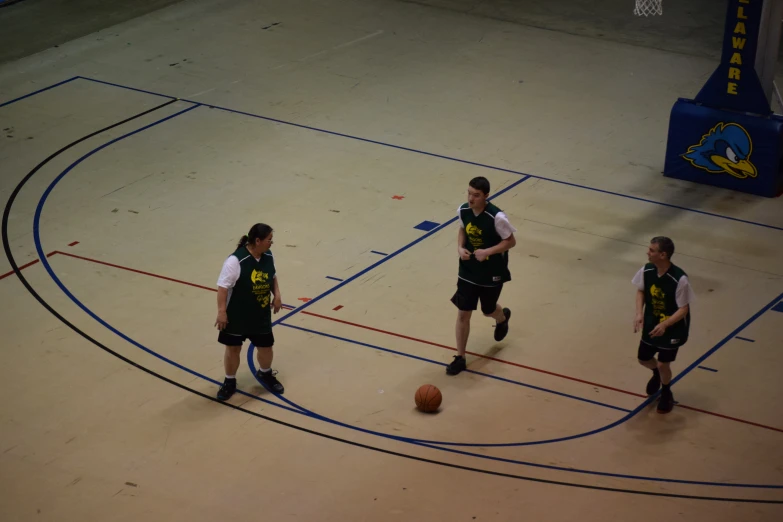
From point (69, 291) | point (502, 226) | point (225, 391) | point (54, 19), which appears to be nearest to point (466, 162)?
point (502, 226)

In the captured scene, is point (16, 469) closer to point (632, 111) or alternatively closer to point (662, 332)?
point (662, 332)

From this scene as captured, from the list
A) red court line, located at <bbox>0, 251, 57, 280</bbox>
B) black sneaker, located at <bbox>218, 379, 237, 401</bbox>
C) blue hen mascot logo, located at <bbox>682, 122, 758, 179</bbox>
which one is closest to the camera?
black sneaker, located at <bbox>218, 379, 237, 401</bbox>

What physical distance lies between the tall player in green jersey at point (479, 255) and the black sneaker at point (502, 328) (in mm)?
440

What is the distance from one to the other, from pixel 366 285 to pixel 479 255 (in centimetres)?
253

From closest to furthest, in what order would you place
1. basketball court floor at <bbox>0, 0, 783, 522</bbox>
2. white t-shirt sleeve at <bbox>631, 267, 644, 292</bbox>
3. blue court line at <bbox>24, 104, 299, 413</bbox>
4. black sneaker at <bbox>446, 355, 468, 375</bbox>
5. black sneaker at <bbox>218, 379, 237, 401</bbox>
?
basketball court floor at <bbox>0, 0, 783, 522</bbox>, white t-shirt sleeve at <bbox>631, 267, 644, 292</bbox>, black sneaker at <bbox>218, 379, 237, 401</bbox>, black sneaker at <bbox>446, 355, 468, 375</bbox>, blue court line at <bbox>24, 104, 299, 413</bbox>

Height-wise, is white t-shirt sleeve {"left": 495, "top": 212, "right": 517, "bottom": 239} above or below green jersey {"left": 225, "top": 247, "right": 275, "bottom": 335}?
above

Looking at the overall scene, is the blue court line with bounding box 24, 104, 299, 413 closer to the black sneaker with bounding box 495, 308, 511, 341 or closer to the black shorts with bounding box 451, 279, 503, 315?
the black shorts with bounding box 451, 279, 503, 315

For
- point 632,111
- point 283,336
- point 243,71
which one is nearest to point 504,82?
point 632,111

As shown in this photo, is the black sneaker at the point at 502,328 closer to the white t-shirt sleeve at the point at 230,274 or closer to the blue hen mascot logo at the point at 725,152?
the white t-shirt sleeve at the point at 230,274

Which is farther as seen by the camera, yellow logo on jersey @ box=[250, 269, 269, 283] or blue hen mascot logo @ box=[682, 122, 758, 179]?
blue hen mascot logo @ box=[682, 122, 758, 179]

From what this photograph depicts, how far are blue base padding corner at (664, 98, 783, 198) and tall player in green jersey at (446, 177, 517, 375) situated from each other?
5.62 meters

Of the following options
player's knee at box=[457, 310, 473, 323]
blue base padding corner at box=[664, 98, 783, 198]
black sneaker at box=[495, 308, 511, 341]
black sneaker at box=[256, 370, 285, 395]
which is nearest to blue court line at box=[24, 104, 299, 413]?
black sneaker at box=[256, 370, 285, 395]

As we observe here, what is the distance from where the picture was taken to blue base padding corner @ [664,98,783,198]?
15.4 metres

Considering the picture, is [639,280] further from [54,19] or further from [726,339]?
[54,19]
